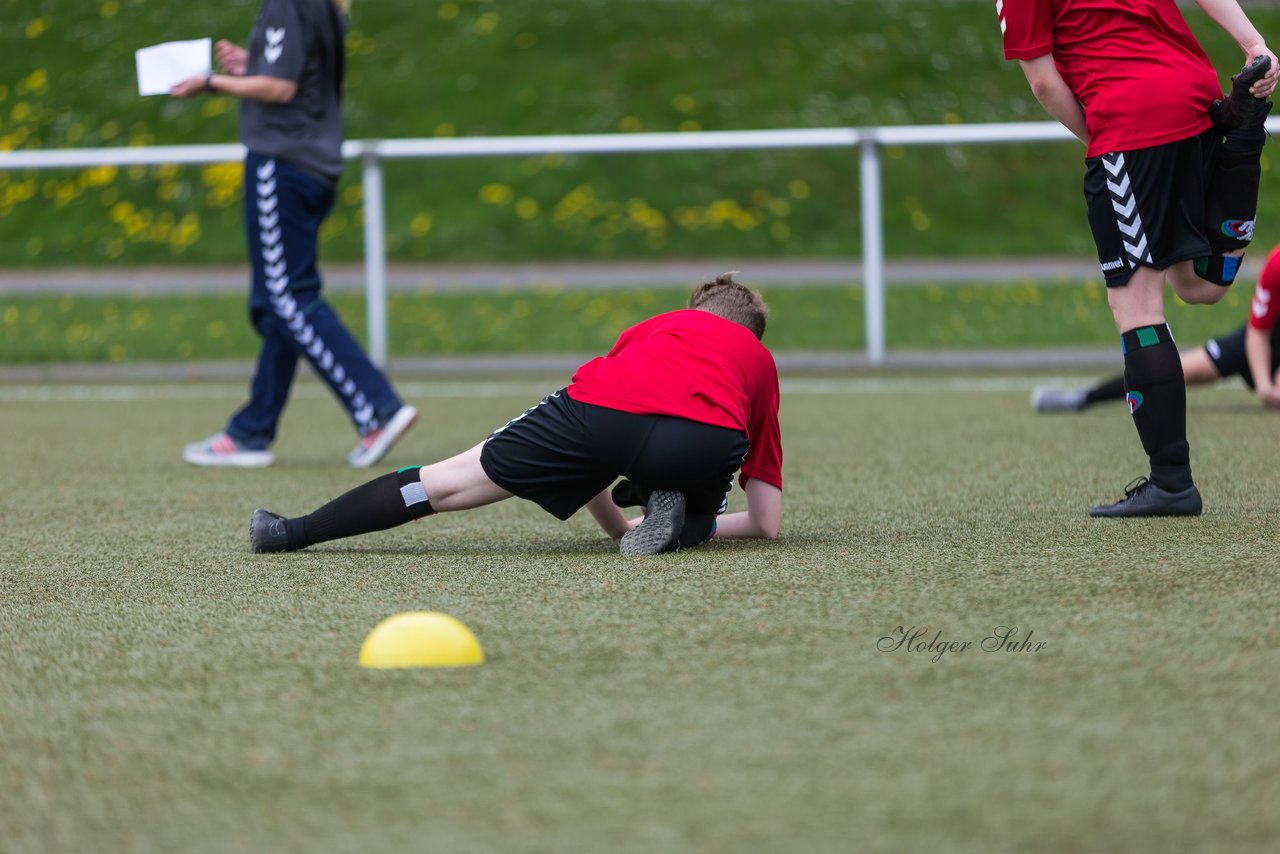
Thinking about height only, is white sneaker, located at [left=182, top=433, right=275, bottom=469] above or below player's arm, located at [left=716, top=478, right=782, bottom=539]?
below

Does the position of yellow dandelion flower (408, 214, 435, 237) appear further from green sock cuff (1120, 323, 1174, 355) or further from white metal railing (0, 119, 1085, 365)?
green sock cuff (1120, 323, 1174, 355)

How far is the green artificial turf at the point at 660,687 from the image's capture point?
6.61 feet

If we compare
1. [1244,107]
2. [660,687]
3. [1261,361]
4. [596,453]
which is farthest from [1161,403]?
[1261,361]

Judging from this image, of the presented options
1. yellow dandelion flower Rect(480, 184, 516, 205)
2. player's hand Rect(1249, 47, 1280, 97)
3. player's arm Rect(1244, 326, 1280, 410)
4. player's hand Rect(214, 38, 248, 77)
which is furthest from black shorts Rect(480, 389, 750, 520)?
yellow dandelion flower Rect(480, 184, 516, 205)

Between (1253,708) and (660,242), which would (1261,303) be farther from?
(660,242)

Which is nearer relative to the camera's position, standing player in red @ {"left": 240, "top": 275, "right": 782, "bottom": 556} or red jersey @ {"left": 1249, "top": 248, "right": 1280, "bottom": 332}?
standing player in red @ {"left": 240, "top": 275, "right": 782, "bottom": 556}

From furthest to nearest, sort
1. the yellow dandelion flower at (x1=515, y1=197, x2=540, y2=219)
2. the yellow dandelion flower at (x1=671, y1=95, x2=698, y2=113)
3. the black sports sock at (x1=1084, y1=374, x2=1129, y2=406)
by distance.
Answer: the yellow dandelion flower at (x1=671, y1=95, x2=698, y2=113), the yellow dandelion flower at (x1=515, y1=197, x2=540, y2=219), the black sports sock at (x1=1084, y1=374, x2=1129, y2=406)

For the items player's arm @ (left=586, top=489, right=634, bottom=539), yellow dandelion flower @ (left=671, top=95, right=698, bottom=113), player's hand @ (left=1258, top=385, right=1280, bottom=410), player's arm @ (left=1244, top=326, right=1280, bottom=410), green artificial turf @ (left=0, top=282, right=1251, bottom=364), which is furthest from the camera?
yellow dandelion flower @ (left=671, top=95, right=698, bottom=113)

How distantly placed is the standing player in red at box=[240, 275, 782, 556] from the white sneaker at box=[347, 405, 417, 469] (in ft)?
6.52

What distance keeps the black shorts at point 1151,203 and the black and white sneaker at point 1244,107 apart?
0.07 meters

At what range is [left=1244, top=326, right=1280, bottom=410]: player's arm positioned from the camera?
671 cm

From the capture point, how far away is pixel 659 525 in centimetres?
390

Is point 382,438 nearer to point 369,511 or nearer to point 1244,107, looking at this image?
point 369,511

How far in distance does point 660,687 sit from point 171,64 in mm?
4039
